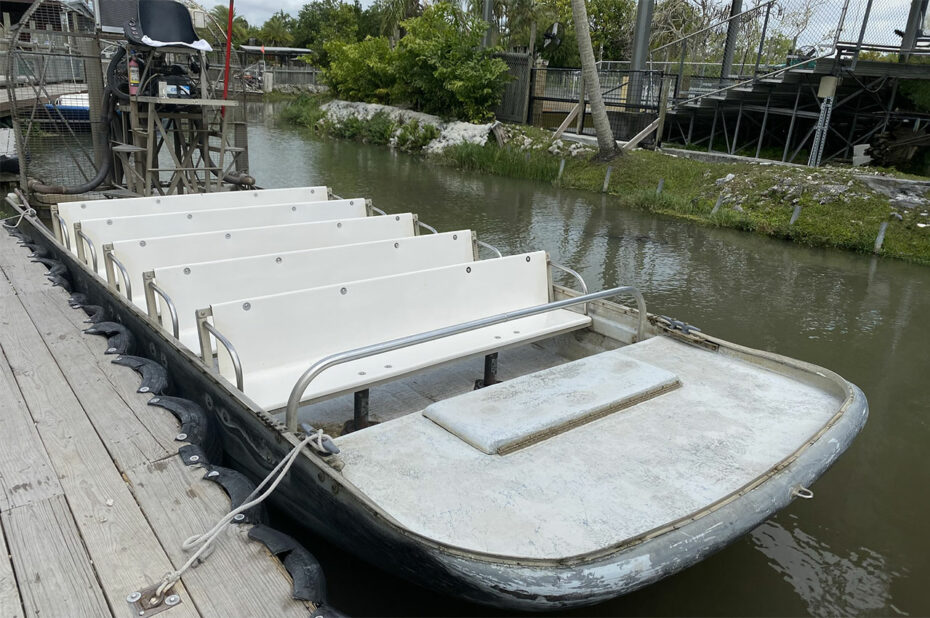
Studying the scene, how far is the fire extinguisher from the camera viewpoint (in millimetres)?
9984

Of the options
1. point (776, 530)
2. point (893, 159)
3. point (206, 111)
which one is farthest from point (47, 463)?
point (893, 159)

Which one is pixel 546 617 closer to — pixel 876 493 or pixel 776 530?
pixel 776 530

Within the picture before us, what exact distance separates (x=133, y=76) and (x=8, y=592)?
907 centimetres

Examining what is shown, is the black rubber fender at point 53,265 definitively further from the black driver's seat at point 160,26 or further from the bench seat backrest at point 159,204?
the black driver's seat at point 160,26

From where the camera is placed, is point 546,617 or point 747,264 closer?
point 546,617

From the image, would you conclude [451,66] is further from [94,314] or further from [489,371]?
[489,371]

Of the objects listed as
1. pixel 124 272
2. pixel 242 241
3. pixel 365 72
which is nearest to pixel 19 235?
pixel 242 241

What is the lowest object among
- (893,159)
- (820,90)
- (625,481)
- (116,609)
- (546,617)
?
(546,617)

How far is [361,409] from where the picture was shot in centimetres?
461

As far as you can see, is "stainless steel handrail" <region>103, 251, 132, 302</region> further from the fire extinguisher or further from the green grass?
the green grass

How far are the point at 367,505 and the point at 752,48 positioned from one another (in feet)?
71.0

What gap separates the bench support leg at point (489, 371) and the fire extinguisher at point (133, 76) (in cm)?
779

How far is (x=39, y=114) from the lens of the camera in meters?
16.6

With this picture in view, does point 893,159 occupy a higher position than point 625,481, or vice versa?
point 893,159
